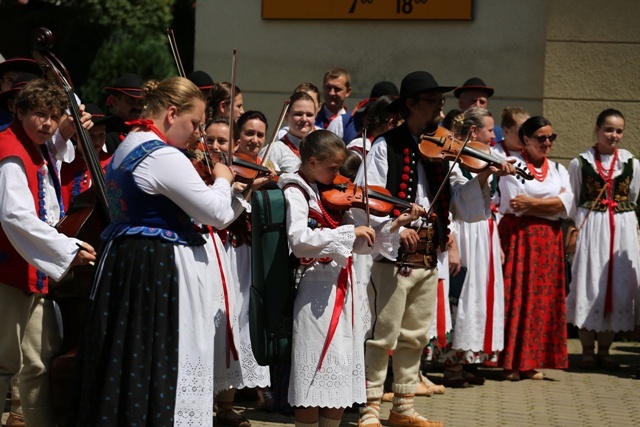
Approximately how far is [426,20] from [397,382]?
5.63m

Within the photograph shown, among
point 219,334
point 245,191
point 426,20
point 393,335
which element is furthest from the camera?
point 426,20

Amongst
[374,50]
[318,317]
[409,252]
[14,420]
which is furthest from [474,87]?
[14,420]

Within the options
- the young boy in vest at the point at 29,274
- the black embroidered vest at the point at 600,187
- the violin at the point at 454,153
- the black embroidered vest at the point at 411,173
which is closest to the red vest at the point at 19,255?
the young boy in vest at the point at 29,274

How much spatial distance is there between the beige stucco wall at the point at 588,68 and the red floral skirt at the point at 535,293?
2300 mm

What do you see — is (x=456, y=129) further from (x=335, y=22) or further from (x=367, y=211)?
(x=335, y=22)

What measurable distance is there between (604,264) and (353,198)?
4433 millimetres

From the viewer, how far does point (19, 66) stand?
7.45 metres

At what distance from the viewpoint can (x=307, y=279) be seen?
616 cm

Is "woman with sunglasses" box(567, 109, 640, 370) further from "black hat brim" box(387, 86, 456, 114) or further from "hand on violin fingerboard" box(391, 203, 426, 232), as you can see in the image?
"hand on violin fingerboard" box(391, 203, 426, 232)

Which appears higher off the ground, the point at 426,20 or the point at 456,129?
the point at 426,20

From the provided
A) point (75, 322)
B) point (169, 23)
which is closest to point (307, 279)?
point (75, 322)

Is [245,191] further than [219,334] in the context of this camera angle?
No

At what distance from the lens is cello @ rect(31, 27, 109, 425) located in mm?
5621

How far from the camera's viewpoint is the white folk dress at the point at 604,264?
32.7ft
